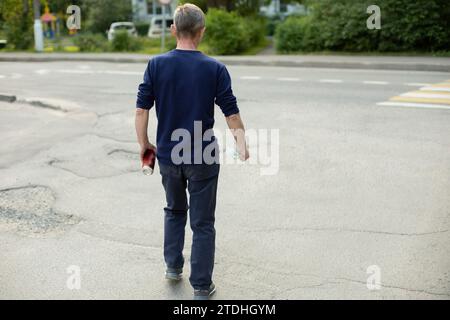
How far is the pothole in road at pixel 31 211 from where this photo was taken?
545cm

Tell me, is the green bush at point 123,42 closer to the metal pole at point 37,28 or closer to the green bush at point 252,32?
the metal pole at point 37,28

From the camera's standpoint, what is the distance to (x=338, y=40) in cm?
2100

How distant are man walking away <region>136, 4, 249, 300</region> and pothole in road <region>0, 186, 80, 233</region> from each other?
184 cm

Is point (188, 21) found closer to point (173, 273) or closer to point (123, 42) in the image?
point (173, 273)

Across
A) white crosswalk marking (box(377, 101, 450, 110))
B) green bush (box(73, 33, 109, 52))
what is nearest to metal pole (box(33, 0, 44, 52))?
green bush (box(73, 33, 109, 52))

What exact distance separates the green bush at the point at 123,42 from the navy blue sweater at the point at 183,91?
23559 mm

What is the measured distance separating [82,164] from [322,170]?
10.0ft

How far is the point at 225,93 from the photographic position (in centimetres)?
378

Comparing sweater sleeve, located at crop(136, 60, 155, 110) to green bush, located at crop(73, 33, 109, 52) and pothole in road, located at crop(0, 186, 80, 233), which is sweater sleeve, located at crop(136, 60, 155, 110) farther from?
green bush, located at crop(73, 33, 109, 52)

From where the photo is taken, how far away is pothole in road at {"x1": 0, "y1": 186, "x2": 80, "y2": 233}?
545 cm

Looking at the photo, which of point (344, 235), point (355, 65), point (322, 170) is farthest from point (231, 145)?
point (355, 65)

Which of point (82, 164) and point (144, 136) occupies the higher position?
point (144, 136)

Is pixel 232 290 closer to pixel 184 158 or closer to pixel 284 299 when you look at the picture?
pixel 284 299

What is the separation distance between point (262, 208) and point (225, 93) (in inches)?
91.1
